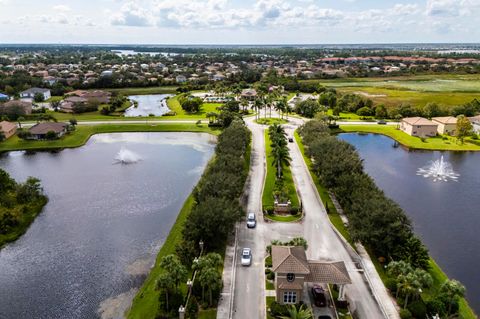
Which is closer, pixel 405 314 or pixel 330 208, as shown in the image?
pixel 405 314

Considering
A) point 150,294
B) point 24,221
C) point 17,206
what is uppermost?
point 17,206

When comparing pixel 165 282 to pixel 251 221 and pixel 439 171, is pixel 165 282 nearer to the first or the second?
pixel 251 221

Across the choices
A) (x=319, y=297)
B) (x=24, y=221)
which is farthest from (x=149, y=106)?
(x=319, y=297)

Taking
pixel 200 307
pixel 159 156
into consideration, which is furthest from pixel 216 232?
pixel 159 156

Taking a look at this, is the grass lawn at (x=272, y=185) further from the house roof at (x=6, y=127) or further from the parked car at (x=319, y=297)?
the house roof at (x=6, y=127)

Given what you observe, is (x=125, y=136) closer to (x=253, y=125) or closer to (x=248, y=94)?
(x=253, y=125)

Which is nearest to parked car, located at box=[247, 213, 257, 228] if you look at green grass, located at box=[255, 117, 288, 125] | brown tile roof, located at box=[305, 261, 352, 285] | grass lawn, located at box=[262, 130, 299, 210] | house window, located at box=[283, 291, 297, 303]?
grass lawn, located at box=[262, 130, 299, 210]

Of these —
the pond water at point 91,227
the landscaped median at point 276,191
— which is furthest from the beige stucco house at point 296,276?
the landscaped median at point 276,191
